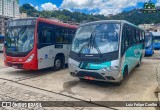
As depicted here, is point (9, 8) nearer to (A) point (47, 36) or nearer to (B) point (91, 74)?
(A) point (47, 36)

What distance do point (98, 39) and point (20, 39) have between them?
418cm

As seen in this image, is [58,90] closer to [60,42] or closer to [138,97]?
[138,97]

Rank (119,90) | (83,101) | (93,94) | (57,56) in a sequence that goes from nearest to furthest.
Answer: (83,101) → (93,94) → (119,90) → (57,56)

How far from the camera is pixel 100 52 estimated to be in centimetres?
700

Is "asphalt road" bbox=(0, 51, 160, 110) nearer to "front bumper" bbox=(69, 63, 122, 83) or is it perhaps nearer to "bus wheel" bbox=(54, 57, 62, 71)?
"front bumper" bbox=(69, 63, 122, 83)

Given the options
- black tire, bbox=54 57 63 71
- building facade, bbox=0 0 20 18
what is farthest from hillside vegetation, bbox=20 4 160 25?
black tire, bbox=54 57 63 71

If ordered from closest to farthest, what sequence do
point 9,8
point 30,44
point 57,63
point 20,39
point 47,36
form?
point 30,44 < point 20,39 < point 47,36 < point 57,63 < point 9,8

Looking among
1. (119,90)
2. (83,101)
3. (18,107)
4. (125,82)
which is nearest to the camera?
(18,107)

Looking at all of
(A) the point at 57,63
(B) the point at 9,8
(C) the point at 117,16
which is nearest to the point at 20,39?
(A) the point at 57,63

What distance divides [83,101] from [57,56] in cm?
552

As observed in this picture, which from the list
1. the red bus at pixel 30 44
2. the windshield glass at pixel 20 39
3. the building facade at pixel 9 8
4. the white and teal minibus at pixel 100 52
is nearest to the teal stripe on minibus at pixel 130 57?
the white and teal minibus at pixel 100 52

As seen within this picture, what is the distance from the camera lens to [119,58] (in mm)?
6812

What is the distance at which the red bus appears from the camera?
30.0 feet

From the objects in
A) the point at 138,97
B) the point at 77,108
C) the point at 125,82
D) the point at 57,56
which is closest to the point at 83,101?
the point at 77,108
